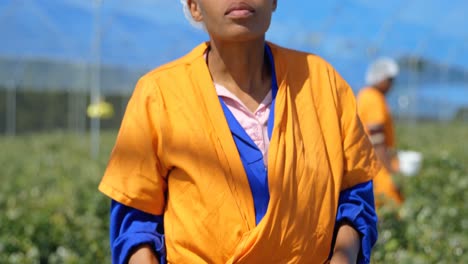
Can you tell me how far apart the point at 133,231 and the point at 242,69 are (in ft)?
1.54

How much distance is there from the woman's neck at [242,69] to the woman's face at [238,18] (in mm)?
42

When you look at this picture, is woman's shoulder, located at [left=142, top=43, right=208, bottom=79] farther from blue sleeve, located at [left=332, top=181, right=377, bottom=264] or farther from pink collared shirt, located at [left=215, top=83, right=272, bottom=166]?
blue sleeve, located at [left=332, top=181, right=377, bottom=264]

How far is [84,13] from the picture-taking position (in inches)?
919

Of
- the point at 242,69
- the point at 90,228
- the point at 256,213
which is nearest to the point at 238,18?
the point at 242,69

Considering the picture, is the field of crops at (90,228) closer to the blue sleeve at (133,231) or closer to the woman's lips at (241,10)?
the blue sleeve at (133,231)

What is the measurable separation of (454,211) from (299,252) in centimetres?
341

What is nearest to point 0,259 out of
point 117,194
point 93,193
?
point 93,193

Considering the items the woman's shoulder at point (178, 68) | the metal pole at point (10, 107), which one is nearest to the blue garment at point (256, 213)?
the woman's shoulder at point (178, 68)

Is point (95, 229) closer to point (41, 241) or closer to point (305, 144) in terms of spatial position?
point (41, 241)

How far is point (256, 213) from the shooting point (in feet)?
6.26

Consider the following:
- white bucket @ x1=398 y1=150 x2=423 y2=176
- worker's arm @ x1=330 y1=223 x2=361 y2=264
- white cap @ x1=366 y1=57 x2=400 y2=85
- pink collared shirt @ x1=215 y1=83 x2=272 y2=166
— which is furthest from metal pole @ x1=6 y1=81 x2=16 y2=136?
worker's arm @ x1=330 y1=223 x2=361 y2=264

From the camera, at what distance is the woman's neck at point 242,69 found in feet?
6.70

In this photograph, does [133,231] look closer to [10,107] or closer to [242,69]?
[242,69]

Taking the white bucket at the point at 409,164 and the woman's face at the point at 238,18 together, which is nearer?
the woman's face at the point at 238,18
